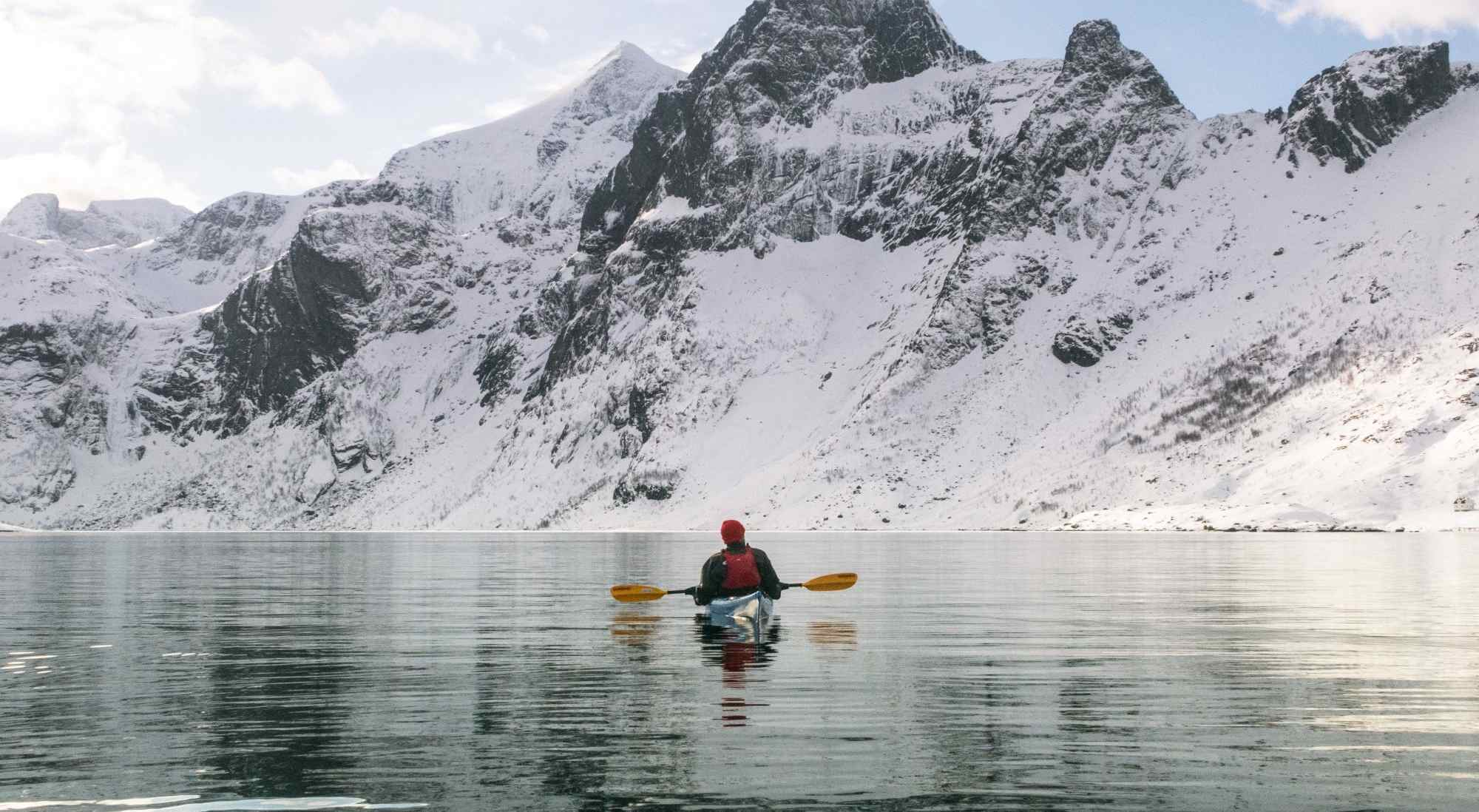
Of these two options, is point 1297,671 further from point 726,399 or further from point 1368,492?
point 726,399

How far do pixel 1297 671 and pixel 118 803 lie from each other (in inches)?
619

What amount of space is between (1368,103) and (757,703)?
18846 cm

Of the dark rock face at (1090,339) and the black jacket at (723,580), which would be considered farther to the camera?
the dark rock face at (1090,339)

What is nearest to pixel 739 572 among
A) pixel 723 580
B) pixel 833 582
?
pixel 723 580

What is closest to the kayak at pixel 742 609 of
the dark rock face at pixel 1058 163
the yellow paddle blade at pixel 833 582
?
the yellow paddle blade at pixel 833 582

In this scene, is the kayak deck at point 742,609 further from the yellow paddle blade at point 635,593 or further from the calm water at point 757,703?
the yellow paddle blade at point 635,593

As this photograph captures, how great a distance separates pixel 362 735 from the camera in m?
15.2

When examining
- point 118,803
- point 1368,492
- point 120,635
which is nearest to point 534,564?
point 120,635

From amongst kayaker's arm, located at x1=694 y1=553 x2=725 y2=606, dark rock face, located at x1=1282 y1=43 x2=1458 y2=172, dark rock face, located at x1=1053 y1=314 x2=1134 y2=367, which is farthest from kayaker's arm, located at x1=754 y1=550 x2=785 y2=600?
dark rock face, located at x1=1282 y1=43 x2=1458 y2=172

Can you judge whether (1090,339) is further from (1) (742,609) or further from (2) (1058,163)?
(1) (742,609)

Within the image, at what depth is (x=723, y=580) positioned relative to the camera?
28719 millimetres

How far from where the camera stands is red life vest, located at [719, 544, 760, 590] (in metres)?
28.3

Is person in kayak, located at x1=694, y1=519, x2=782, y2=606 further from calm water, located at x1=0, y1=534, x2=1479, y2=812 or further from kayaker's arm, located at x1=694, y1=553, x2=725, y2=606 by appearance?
calm water, located at x1=0, y1=534, x2=1479, y2=812

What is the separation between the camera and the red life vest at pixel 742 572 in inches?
1115
